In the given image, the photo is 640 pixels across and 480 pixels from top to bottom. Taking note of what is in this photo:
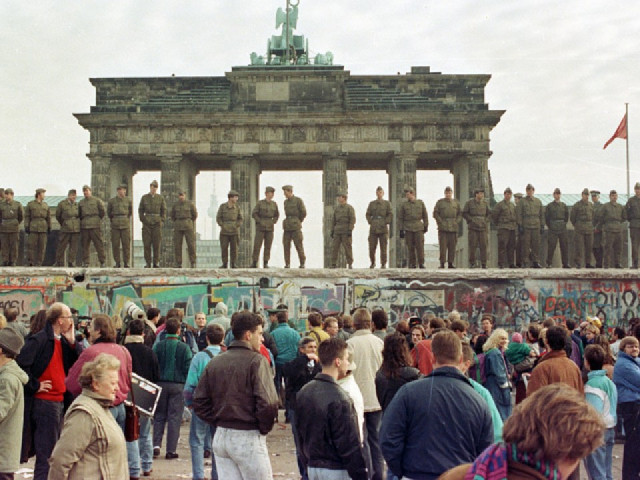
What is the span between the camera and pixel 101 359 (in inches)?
212

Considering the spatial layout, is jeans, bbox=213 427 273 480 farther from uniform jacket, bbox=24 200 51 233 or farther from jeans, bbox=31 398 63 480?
uniform jacket, bbox=24 200 51 233

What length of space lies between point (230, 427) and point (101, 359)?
4.09 feet

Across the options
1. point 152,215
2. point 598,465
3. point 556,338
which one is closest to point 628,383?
point 598,465

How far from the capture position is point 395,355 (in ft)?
25.3

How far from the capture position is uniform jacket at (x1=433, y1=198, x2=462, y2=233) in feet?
63.6

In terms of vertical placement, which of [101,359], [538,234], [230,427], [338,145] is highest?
[338,145]

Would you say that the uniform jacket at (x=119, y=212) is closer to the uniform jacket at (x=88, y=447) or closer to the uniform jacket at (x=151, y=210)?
the uniform jacket at (x=151, y=210)

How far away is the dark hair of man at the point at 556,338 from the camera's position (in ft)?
25.1

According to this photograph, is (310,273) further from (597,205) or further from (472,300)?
(597,205)

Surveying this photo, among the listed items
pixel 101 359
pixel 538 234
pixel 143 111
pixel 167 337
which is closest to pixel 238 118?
pixel 143 111

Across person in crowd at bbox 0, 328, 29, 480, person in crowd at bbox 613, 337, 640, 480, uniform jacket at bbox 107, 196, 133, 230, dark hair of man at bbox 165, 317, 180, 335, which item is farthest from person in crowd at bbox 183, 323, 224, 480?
uniform jacket at bbox 107, 196, 133, 230

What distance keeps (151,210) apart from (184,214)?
81 centimetres

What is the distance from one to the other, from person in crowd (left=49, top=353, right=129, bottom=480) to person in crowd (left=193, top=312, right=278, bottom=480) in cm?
102

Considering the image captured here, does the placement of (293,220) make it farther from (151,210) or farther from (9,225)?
(9,225)
